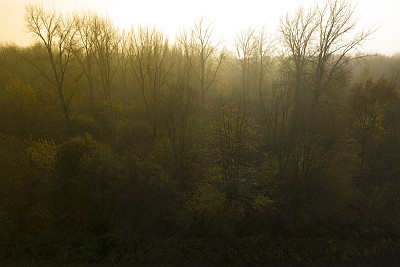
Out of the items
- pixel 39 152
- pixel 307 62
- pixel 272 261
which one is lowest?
pixel 272 261

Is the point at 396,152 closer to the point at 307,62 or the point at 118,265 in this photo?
→ the point at 307,62

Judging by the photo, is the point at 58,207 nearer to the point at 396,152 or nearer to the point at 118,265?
the point at 118,265

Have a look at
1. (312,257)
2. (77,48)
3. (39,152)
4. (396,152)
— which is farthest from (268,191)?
(77,48)

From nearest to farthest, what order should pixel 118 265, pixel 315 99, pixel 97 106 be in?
pixel 118 265
pixel 315 99
pixel 97 106

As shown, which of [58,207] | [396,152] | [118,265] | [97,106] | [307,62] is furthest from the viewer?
[97,106]

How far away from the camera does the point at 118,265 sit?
10148mm

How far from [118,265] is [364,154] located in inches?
716

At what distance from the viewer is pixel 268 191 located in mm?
13844

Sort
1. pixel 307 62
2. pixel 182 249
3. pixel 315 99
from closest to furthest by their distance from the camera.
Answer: pixel 182 249 < pixel 315 99 < pixel 307 62

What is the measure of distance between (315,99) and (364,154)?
20.4 ft

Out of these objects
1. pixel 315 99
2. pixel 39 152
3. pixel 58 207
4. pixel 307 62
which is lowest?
pixel 58 207

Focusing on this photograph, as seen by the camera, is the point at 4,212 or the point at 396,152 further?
the point at 396,152

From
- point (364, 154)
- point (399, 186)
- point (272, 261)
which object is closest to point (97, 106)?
point (272, 261)

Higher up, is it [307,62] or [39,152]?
[307,62]
